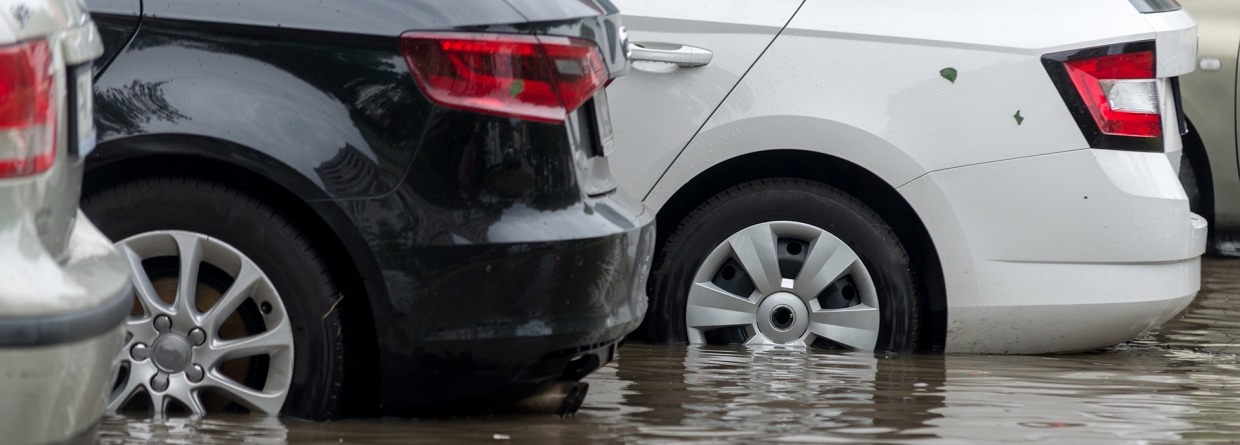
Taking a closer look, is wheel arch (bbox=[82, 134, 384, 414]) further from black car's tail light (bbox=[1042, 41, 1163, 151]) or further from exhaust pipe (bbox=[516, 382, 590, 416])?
black car's tail light (bbox=[1042, 41, 1163, 151])

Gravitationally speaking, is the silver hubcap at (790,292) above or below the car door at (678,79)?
below

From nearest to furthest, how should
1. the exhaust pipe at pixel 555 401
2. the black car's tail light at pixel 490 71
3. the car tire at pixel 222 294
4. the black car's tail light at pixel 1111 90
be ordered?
1. the black car's tail light at pixel 490 71
2. the car tire at pixel 222 294
3. the exhaust pipe at pixel 555 401
4. the black car's tail light at pixel 1111 90

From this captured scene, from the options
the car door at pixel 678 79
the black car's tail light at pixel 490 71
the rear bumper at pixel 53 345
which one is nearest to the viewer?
the rear bumper at pixel 53 345

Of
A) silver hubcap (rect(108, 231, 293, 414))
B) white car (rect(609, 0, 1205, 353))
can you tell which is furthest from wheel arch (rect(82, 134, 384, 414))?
white car (rect(609, 0, 1205, 353))

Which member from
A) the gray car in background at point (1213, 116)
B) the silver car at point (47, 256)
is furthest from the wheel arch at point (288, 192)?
the gray car in background at point (1213, 116)

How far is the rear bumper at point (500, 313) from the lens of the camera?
374cm

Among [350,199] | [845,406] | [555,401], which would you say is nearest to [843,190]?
[845,406]

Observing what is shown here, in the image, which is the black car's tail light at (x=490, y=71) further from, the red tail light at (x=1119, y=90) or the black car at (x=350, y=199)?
the red tail light at (x=1119, y=90)

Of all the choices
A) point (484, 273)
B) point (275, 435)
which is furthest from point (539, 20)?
point (275, 435)

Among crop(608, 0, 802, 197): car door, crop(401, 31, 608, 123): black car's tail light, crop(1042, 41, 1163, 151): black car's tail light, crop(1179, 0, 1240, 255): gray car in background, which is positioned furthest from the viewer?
crop(1179, 0, 1240, 255): gray car in background

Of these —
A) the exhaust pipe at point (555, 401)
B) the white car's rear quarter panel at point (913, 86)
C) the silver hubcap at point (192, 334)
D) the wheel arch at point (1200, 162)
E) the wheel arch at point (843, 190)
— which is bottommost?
the exhaust pipe at point (555, 401)

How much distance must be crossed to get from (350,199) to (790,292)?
198 cm

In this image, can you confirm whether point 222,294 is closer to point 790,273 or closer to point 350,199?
point 350,199

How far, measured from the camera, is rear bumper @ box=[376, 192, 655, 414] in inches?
147
